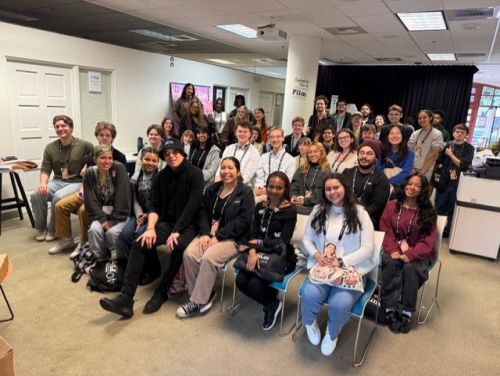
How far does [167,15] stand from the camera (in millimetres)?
5586

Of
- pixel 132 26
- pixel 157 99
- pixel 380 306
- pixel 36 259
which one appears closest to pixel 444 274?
pixel 380 306

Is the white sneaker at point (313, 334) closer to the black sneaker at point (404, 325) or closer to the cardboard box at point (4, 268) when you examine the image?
the black sneaker at point (404, 325)

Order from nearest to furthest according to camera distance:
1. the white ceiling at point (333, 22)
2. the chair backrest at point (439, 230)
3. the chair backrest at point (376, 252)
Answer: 1. the chair backrest at point (376, 252)
2. the chair backrest at point (439, 230)
3. the white ceiling at point (333, 22)

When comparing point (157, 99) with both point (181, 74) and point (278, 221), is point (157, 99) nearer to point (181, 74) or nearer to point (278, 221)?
point (181, 74)

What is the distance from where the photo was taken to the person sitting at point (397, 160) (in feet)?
11.9

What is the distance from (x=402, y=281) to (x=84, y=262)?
262 centimetres

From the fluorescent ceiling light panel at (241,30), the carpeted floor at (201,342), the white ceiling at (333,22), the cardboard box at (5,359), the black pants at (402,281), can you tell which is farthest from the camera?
the fluorescent ceiling light panel at (241,30)

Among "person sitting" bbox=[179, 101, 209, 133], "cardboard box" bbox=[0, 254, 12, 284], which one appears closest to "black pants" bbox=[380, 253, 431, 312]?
"cardboard box" bbox=[0, 254, 12, 284]

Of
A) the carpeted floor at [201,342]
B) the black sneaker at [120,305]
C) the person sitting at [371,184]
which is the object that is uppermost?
the person sitting at [371,184]

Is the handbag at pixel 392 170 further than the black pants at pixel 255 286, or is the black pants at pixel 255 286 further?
the handbag at pixel 392 170

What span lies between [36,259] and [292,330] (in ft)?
8.22

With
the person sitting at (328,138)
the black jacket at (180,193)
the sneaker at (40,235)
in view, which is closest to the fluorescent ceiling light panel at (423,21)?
the person sitting at (328,138)

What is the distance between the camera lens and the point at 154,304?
2.65m

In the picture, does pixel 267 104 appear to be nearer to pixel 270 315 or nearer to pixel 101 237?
pixel 101 237
